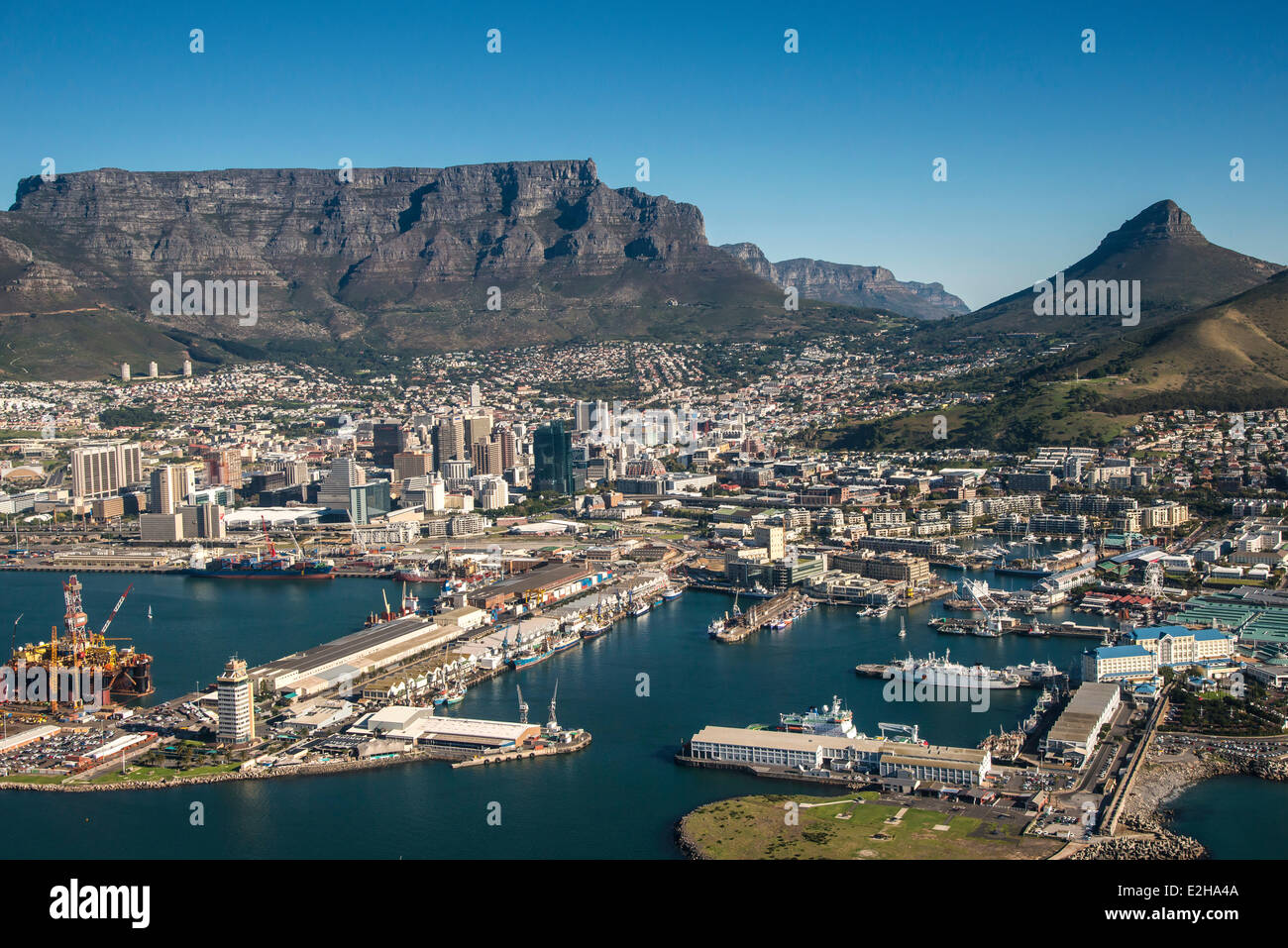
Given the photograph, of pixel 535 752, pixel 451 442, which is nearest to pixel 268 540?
pixel 451 442

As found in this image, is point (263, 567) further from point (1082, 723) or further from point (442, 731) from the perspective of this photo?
point (1082, 723)

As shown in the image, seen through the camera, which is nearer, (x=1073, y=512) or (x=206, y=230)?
(x=1073, y=512)

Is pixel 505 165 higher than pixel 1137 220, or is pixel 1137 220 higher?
pixel 505 165

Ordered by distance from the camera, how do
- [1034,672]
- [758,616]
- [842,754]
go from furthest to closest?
[758,616], [1034,672], [842,754]

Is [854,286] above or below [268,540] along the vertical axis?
above

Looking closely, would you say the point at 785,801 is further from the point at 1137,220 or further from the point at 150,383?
the point at 1137,220

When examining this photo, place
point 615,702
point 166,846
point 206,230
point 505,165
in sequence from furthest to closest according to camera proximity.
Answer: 1. point 505,165
2. point 206,230
3. point 615,702
4. point 166,846

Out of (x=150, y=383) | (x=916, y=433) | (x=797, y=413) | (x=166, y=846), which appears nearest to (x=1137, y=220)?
(x=797, y=413)
